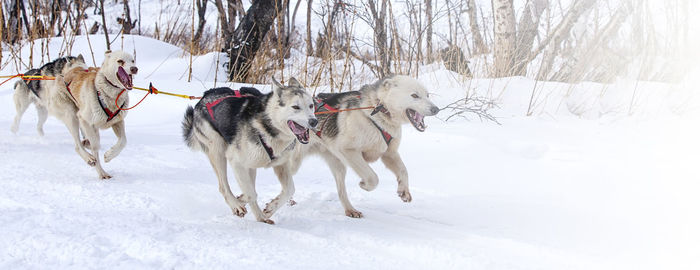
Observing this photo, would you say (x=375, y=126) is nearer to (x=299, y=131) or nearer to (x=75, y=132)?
(x=299, y=131)

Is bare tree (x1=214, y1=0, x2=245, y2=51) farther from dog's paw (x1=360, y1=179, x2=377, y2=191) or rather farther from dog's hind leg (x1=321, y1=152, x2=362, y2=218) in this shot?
dog's paw (x1=360, y1=179, x2=377, y2=191)

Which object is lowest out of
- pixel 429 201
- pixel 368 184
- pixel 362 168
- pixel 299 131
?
pixel 429 201

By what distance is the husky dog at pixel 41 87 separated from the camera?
543 cm

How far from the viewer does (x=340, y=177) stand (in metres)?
4.06

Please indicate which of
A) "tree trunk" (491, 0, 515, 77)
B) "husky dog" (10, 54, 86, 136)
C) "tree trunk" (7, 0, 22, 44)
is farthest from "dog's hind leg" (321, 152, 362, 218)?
"tree trunk" (7, 0, 22, 44)

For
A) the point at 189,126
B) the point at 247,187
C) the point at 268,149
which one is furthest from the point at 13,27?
the point at 268,149

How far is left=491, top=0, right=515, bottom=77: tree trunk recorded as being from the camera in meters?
7.71

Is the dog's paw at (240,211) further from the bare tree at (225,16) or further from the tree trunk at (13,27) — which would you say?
the tree trunk at (13,27)

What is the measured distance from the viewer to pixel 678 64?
7227 mm

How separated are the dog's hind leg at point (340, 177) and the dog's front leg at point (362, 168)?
267 millimetres

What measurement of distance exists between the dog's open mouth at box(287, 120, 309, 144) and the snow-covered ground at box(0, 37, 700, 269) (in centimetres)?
53

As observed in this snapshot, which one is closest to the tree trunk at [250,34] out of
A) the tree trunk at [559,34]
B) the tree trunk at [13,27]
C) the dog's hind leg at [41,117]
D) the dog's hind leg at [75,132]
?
the dog's hind leg at [41,117]

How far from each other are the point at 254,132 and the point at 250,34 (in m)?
5.74

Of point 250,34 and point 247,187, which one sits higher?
point 250,34
